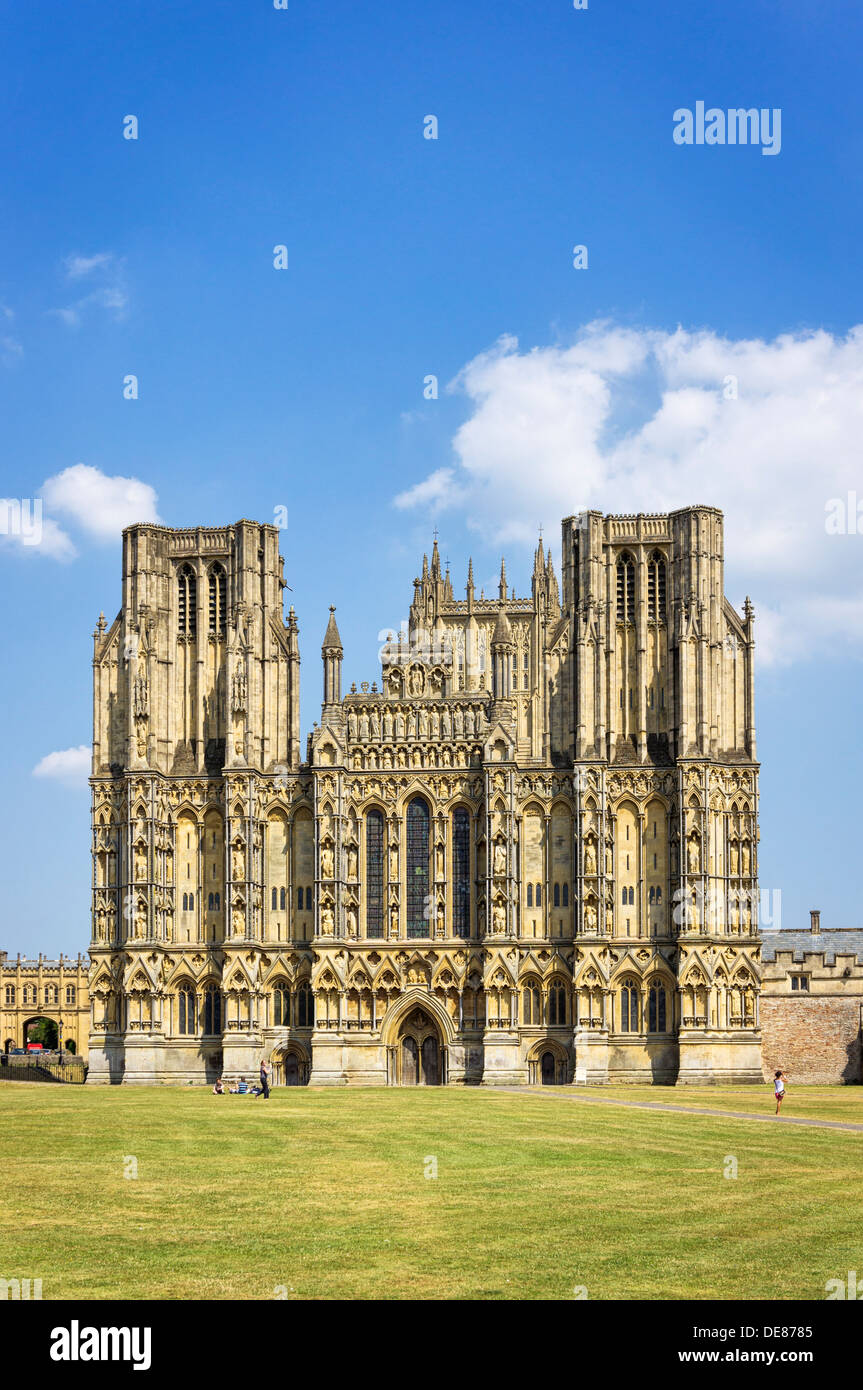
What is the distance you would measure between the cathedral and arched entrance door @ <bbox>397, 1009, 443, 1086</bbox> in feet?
0.55

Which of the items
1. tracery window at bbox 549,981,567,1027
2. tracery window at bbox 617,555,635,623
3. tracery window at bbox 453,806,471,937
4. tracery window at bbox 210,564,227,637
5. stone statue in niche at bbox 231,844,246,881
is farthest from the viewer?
tracery window at bbox 210,564,227,637

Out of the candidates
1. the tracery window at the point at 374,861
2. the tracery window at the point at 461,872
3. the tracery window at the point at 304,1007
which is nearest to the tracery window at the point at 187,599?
the tracery window at the point at 374,861

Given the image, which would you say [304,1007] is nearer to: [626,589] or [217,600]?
[217,600]

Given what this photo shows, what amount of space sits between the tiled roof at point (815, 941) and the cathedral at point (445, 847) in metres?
7.22

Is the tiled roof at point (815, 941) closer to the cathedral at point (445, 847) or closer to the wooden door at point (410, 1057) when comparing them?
the cathedral at point (445, 847)

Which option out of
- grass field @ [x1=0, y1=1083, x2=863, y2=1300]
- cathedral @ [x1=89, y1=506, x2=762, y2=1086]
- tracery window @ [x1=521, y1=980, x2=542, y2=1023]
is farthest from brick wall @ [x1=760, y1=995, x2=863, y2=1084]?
grass field @ [x1=0, y1=1083, x2=863, y2=1300]

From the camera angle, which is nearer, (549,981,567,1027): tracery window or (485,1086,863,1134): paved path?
(485,1086,863,1134): paved path

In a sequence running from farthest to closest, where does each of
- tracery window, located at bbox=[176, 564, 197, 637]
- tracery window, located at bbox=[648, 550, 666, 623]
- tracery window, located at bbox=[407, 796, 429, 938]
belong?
1. tracery window, located at bbox=[176, 564, 197, 637]
2. tracery window, located at bbox=[648, 550, 666, 623]
3. tracery window, located at bbox=[407, 796, 429, 938]

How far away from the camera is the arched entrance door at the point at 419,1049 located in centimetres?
8838

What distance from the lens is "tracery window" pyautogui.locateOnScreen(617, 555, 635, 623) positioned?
92.2 m

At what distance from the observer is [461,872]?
89188 mm

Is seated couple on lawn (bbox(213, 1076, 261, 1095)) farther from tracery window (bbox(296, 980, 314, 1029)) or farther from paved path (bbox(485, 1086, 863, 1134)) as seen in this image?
paved path (bbox(485, 1086, 863, 1134))

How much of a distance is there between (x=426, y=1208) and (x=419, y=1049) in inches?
2354
